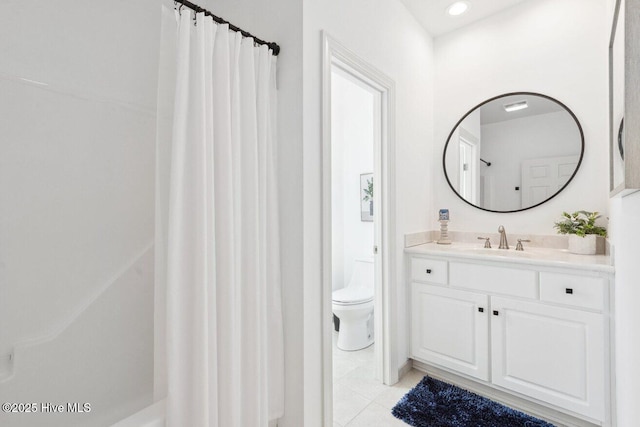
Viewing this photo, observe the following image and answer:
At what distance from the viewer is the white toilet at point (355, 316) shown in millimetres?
2424

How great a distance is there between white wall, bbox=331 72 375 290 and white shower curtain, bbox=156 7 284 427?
1901 millimetres

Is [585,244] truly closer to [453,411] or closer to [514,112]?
[514,112]

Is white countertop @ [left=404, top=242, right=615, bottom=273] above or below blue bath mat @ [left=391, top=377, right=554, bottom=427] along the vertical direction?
above

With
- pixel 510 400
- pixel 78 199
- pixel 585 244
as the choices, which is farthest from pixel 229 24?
pixel 510 400

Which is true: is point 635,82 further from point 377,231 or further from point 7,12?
point 7,12

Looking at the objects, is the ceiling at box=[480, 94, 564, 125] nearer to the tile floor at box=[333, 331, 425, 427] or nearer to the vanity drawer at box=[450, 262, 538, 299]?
the vanity drawer at box=[450, 262, 538, 299]

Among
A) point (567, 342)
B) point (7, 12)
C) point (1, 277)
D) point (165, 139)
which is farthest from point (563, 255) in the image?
point (7, 12)

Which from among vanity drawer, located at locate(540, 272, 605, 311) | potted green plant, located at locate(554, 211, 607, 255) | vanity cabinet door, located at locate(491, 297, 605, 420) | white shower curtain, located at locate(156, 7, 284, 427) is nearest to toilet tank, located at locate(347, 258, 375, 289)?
vanity cabinet door, located at locate(491, 297, 605, 420)

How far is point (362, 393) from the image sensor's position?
1.96m

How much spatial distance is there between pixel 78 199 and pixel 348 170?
7.86 ft

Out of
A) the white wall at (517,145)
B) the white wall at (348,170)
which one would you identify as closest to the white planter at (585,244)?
the white wall at (517,145)

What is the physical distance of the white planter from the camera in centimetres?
182

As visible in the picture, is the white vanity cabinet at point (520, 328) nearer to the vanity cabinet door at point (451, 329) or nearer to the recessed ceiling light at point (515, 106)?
the vanity cabinet door at point (451, 329)

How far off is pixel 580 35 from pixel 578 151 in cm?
81
